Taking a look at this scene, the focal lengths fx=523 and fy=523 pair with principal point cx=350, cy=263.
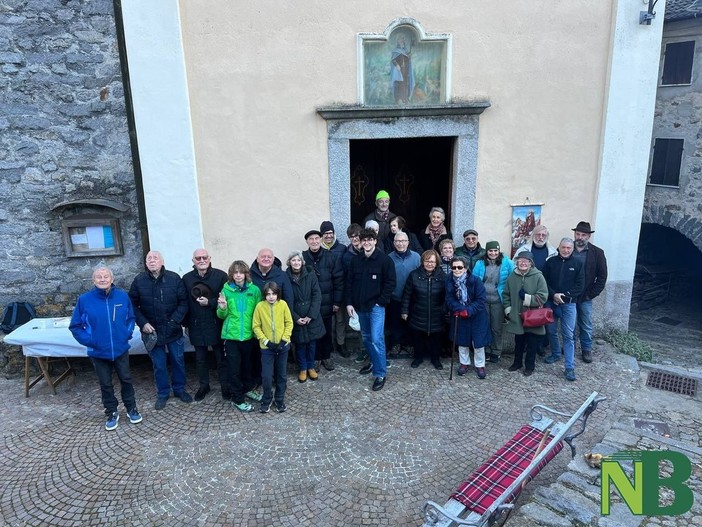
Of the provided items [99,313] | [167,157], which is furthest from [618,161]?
[99,313]

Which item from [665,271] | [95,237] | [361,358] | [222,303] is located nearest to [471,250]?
[361,358]

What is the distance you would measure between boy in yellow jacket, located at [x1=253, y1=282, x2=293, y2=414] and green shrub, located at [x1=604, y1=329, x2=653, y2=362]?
4.72 metres

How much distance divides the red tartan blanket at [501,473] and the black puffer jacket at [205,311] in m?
3.08

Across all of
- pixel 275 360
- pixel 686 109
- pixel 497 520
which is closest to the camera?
pixel 497 520

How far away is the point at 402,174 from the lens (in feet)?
28.3

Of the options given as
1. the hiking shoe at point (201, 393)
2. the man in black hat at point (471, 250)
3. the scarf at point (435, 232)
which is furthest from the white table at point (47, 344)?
the man in black hat at point (471, 250)

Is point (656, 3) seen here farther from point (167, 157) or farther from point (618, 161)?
point (167, 157)

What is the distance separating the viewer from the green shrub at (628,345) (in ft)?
23.4

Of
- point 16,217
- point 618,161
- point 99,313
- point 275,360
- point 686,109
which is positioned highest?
point 686,109

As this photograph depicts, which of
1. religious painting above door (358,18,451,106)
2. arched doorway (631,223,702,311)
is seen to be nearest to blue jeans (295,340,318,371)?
religious painting above door (358,18,451,106)

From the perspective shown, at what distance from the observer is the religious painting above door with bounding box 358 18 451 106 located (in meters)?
6.51

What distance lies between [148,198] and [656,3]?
22.0 feet

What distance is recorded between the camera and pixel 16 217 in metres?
6.29

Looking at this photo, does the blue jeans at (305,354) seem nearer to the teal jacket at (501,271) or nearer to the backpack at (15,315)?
the teal jacket at (501,271)
